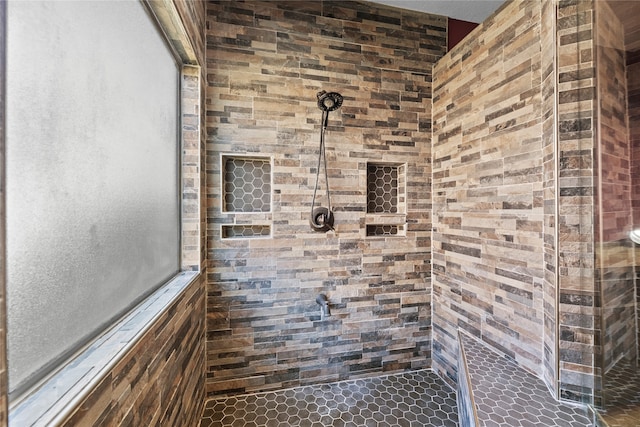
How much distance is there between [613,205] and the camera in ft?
3.76

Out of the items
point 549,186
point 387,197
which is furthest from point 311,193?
point 549,186

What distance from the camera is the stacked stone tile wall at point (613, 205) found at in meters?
1.14

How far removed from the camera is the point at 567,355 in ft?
3.87

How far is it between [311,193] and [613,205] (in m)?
Result: 1.51

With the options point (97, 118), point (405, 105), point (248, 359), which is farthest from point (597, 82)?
point (248, 359)

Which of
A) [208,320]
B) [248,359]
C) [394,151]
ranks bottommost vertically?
[248,359]

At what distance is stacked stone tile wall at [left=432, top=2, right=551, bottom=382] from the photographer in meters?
1.39

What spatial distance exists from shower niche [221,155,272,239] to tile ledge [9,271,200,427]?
85cm

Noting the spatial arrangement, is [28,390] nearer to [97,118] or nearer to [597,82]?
[97,118]

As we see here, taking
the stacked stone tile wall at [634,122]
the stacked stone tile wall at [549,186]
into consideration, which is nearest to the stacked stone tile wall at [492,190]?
the stacked stone tile wall at [549,186]

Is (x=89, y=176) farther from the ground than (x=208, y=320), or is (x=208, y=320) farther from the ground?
(x=89, y=176)

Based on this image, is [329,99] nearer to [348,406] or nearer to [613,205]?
[613,205]

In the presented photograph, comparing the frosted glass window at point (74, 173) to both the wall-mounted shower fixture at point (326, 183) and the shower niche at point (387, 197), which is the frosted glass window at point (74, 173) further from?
the shower niche at point (387, 197)

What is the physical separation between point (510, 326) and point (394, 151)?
1.32 meters
